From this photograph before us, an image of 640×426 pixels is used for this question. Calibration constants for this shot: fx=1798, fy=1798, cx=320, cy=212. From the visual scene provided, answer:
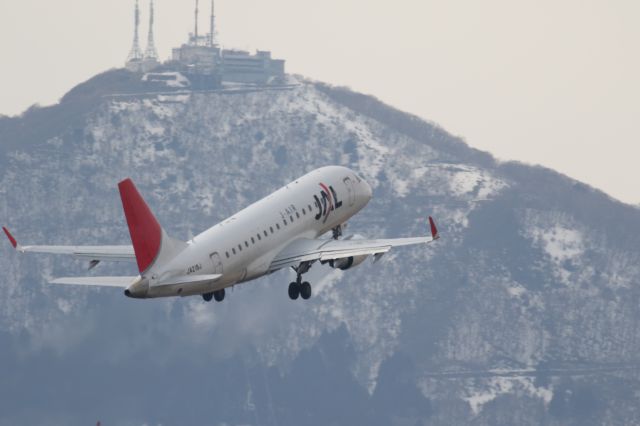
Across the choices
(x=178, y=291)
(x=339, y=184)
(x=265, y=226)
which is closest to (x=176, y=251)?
(x=178, y=291)

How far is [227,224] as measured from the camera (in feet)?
374

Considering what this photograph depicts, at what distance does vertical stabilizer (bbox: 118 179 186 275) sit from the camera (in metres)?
106

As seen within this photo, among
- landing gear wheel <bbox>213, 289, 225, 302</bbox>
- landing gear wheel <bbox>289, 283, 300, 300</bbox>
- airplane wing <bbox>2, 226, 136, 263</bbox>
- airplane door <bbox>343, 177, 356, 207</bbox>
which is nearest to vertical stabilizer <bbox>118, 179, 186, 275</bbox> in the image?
airplane wing <bbox>2, 226, 136, 263</bbox>

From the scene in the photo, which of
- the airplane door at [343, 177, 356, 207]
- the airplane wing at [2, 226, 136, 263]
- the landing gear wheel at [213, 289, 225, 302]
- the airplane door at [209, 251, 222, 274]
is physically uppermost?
the airplane door at [343, 177, 356, 207]

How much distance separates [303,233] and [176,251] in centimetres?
1496

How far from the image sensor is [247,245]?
11419cm

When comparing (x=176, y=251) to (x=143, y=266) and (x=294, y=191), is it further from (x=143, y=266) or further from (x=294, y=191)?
(x=294, y=191)

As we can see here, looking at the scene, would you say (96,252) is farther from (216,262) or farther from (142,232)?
(142,232)

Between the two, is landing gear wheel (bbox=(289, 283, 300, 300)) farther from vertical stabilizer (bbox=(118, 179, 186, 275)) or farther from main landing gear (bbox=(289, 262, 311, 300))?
vertical stabilizer (bbox=(118, 179, 186, 275))

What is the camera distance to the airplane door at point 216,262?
111m

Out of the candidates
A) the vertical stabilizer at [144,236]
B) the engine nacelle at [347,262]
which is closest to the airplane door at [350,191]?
the engine nacelle at [347,262]

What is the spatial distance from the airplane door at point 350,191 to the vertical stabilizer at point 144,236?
920 inches

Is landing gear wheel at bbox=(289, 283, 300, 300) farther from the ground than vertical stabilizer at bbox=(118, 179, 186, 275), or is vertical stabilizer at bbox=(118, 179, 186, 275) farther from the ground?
vertical stabilizer at bbox=(118, 179, 186, 275)

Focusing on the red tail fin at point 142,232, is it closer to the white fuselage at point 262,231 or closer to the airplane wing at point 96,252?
the white fuselage at point 262,231
